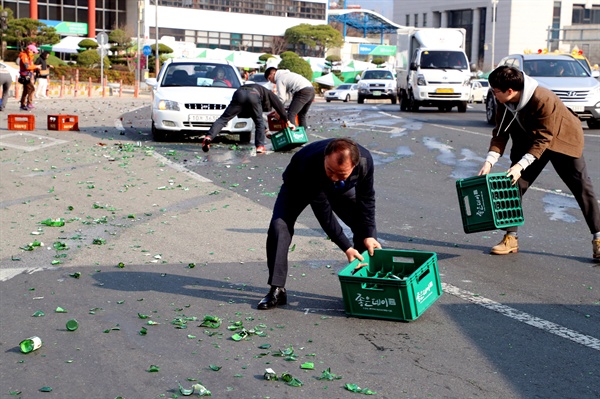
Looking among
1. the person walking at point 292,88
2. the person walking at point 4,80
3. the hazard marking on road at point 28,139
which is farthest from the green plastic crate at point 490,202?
the person walking at point 4,80

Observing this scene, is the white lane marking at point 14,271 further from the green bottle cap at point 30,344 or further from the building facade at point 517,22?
the building facade at point 517,22

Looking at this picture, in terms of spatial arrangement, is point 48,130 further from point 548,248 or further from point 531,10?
point 531,10

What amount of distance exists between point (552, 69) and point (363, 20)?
4566 inches

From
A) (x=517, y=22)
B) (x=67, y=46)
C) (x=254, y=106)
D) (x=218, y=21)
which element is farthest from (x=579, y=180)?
(x=517, y=22)

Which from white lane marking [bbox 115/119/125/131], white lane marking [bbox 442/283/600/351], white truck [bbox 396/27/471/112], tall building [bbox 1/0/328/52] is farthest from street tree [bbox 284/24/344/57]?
white lane marking [bbox 442/283/600/351]

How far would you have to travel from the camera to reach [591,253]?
836cm

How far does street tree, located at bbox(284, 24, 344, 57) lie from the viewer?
111 metres

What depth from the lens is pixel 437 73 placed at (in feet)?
104

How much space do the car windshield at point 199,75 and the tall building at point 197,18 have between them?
69723 mm

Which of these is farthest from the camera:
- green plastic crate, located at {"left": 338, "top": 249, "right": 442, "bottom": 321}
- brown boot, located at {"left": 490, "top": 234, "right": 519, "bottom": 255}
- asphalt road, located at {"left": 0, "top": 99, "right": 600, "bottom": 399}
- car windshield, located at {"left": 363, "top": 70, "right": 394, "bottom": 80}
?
car windshield, located at {"left": 363, "top": 70, "right": 394, "bottom": 80}

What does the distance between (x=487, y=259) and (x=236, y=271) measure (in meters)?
2.24

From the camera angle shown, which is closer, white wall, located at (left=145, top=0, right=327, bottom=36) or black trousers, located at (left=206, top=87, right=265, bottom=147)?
black trousers, located at (left=206, top=87, right=265, bottom=147)

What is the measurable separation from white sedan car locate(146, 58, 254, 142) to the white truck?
43.3 ft

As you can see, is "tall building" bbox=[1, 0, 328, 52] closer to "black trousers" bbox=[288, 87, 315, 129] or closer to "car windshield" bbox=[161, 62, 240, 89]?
"car windshield" bbox=[161, 62, 240, 89]
